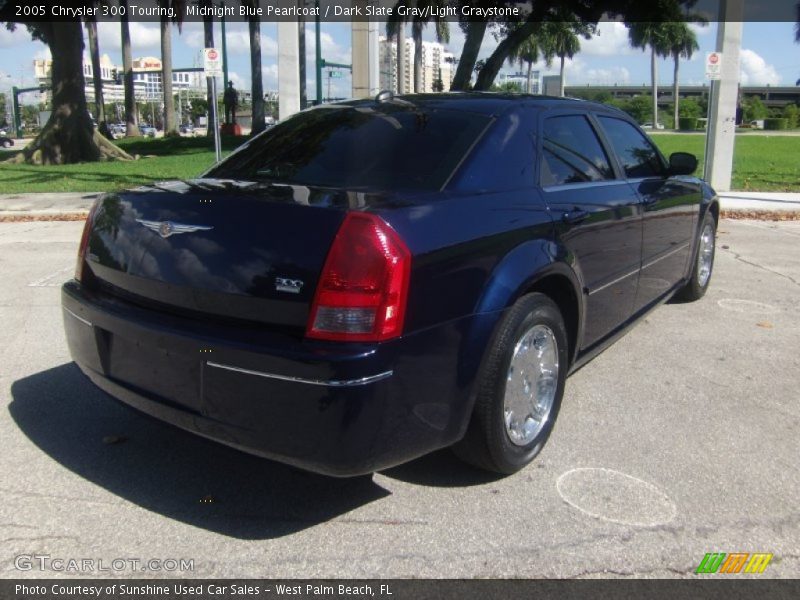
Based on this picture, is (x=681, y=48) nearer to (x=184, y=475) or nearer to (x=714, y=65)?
(x=714, y=65)

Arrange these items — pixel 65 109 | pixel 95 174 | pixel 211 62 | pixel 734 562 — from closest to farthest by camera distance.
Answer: pixel 734 562
pixel 211 62
pixel 95 174
pixel 65 109

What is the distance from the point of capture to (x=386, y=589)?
2473 mm

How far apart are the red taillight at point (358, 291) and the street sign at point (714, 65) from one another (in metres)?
13.4

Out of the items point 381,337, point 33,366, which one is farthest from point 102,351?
point 33,366

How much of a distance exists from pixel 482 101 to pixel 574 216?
755mm

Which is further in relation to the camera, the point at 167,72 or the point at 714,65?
the point at 167,72

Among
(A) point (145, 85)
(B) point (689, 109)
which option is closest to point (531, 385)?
(B) point (689, 109)

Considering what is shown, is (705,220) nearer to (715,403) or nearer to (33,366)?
(715,403)

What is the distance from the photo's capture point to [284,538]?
276cm

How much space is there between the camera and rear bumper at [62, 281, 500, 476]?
246 centimetres

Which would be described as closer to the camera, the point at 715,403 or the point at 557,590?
the point at 557,590

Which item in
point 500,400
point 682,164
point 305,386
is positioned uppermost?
point 682,164

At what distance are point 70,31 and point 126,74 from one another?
23059 millimetres

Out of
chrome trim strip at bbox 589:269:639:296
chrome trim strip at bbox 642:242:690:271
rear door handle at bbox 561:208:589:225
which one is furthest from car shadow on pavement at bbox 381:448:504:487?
chrome trim strip at bbox 642:242:690:271
